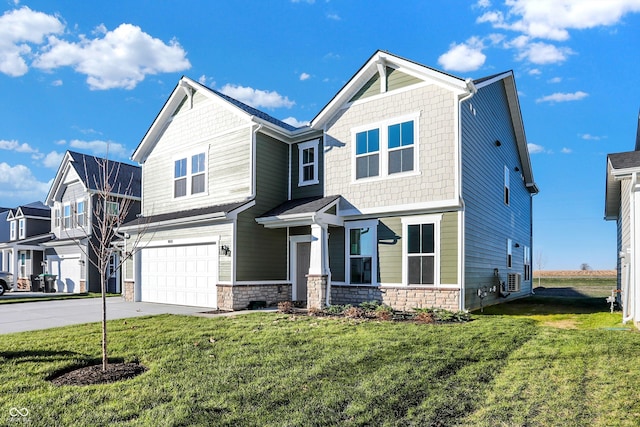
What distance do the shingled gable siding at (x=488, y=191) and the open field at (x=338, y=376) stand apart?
3.23 metres

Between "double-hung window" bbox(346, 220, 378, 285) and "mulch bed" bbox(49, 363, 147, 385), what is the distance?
24.4 ft

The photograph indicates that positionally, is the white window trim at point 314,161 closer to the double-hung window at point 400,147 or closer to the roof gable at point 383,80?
the roof gable at point 383,80

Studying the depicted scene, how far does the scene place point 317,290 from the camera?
478 inches

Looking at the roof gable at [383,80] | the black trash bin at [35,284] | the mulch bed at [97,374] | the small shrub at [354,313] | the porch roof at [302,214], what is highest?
the roof gable at [383,80]

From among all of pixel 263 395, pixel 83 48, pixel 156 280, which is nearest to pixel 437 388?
pixel 263 395

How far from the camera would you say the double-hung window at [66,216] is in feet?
82.7

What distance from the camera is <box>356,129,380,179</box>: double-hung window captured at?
501 inches

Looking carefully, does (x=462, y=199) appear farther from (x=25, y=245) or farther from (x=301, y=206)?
(x=25, y=245)

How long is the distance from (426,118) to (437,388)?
8.37m

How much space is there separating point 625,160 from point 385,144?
592 cm

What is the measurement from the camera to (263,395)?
196 inches

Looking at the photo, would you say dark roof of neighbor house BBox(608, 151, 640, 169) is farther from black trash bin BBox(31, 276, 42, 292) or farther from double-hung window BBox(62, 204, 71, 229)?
black trash bin BBox(31, 276, 42, 292)

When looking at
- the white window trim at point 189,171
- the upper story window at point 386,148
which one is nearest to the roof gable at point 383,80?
the upper story window at point 386,148

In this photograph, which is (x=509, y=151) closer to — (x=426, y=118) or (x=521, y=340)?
(x=426, y=118)
